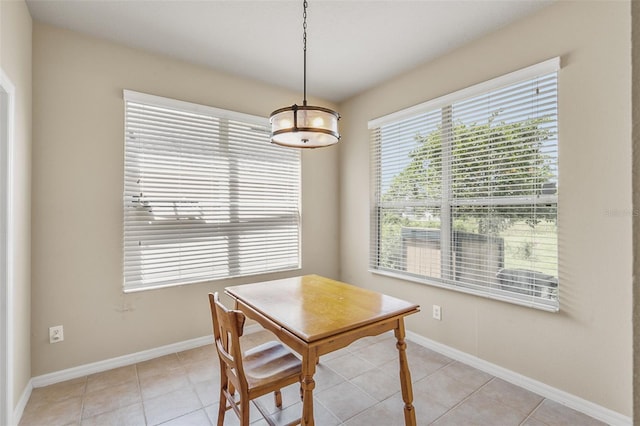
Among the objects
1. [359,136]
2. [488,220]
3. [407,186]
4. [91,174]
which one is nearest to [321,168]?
[359,136]

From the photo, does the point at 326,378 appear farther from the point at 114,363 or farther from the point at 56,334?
the point at 56,334

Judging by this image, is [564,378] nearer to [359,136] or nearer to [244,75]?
[359,136]

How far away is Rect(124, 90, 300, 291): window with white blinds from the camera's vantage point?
102 inches

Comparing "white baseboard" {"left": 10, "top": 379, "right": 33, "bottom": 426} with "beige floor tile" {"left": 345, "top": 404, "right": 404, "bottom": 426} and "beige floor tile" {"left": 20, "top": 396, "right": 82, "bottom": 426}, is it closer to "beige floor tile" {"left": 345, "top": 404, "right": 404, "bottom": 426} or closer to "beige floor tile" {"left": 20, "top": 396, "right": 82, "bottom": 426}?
"beige floor tile" {"left": 20, "top": 396, "right": 82, "bottom": 426}

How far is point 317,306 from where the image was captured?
1.74 meters

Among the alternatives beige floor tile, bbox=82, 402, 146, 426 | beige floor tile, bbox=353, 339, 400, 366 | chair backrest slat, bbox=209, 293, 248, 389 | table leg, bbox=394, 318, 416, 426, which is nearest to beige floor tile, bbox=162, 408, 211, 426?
beige floor tile, bbox=82, 402, 146, 426

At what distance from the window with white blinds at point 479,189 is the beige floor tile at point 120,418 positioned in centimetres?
240

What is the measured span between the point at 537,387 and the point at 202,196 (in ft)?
10.2

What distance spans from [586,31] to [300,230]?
2898 mm

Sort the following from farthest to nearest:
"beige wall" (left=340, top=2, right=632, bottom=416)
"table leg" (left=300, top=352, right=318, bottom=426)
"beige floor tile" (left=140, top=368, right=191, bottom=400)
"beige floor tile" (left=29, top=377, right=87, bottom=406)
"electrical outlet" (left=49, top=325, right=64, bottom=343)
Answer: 1. "electrical outlet" (left=49, top=325, right=64, bottom=343)
2. "beige floor tile" (left=140, top=368, right=191, bottom=400)
3. "beige floor tile" (left=29, top=377, right=87, bottom=406)
4. "beige wall" (left=340, top=2, right=632, bottom=416)
5. "table leg" (left=300, top=352, right=318, bottom=426)

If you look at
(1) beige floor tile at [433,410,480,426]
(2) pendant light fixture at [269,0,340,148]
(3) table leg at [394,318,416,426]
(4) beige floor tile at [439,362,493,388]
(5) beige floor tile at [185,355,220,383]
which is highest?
(2) pendant light fixture at [269,0,340,148]

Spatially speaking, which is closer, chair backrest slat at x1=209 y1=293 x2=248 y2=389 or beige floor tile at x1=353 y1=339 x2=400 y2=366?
chair backrest slat at x1=209 y1=293 x2=248 y2=389

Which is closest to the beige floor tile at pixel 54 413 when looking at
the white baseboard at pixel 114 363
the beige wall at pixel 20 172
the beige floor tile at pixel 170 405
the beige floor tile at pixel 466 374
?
the beige wall at pixel 20 172

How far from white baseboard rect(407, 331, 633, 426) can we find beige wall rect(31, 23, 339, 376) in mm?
2345
